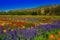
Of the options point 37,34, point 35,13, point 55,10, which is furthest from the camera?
point 35,13

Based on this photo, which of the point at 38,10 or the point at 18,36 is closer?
the point at 18,36

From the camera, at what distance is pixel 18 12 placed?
3081 cm

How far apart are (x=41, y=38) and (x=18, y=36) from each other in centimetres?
53

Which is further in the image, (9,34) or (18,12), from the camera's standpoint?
(18,12)

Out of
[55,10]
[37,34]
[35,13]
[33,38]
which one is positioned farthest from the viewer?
[35,13]

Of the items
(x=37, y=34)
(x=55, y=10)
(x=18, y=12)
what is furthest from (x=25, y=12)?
(x=37, y=34)

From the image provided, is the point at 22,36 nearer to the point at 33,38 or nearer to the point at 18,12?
the point at 33,38

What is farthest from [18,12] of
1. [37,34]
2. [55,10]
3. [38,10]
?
[37,34]

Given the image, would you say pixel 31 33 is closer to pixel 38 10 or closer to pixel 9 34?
pixel 9 34

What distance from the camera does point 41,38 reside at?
193 inches

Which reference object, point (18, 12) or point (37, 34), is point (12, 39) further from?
point (18, 12)

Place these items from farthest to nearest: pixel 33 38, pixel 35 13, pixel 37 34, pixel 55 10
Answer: pixel 35 13
pixel 55 10
pixel 37 34
pixel 33 38

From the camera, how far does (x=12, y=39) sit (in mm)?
4785

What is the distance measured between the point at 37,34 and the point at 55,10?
75.2 ft
